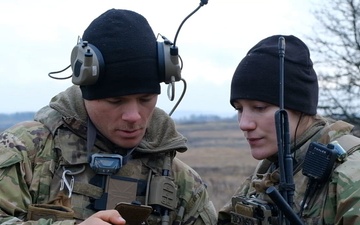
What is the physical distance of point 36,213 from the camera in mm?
4484

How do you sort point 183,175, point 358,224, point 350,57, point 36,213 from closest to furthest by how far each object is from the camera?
1. point 358,224
2. point 36,213
3. point 183,175
4. point 350,57

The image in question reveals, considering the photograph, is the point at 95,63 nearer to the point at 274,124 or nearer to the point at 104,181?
the point at 104,181

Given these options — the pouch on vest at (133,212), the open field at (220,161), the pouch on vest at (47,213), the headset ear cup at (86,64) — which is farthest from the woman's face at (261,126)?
the open field at (220,161)

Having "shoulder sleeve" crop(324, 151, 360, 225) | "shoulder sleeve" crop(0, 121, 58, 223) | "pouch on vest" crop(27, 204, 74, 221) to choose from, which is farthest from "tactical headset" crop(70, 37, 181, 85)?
"shoulder sleeve" crop(324, 151, 360, 225)

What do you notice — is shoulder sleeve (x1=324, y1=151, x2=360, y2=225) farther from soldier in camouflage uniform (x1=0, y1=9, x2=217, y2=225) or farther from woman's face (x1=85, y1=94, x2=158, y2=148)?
woman's face (x1=85, y1=94, x2=158, y2=148)

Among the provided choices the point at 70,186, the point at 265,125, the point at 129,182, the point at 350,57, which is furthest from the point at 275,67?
the point at 350,57

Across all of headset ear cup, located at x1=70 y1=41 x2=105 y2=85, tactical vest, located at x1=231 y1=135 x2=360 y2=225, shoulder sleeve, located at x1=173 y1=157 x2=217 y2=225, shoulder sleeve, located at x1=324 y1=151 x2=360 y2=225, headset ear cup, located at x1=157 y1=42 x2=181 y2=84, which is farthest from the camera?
shoulder sleeve, located at x1=173 y1=157 x2=217 y2=225

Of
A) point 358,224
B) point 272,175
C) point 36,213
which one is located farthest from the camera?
point 272,175

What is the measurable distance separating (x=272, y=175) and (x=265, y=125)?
35cm

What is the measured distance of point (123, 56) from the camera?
15.5ft

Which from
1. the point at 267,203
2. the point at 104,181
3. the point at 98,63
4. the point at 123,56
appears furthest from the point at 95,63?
the point at 267,203

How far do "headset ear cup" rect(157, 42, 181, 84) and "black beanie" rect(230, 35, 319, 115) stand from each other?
0.41 m

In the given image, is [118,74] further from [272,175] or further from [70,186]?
[272,175]

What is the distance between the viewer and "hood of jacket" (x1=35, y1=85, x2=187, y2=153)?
5012 mm
